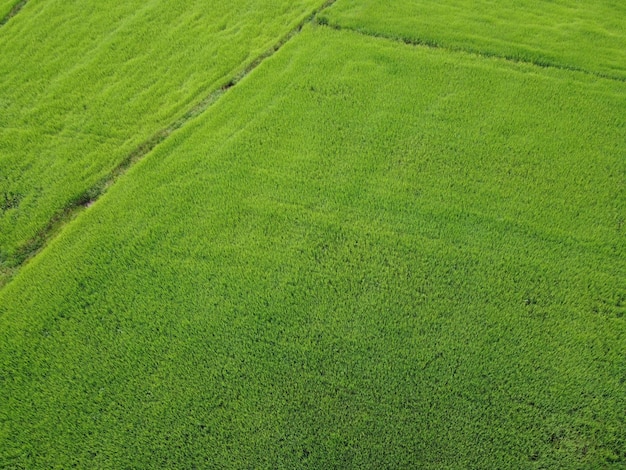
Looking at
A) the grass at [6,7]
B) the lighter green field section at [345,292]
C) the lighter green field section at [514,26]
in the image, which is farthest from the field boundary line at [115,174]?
the grass at [6,7]

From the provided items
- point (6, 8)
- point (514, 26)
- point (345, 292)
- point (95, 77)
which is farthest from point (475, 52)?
point (6, 8)

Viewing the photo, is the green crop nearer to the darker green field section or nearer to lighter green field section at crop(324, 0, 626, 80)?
the darker green field section

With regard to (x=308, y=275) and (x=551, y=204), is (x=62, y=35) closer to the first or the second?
(x=308, y=275)

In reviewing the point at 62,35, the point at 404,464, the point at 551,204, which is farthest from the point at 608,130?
the point at 62,35

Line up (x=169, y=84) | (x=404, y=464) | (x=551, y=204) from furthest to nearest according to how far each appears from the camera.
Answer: (x=169, y=84)
(x=551, y=204)
(x=404, y=464)

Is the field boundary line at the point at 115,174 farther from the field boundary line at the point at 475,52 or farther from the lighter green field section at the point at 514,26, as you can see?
the lighter green field section at the point at 514,26

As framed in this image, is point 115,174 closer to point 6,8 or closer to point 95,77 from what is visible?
point 95,77
